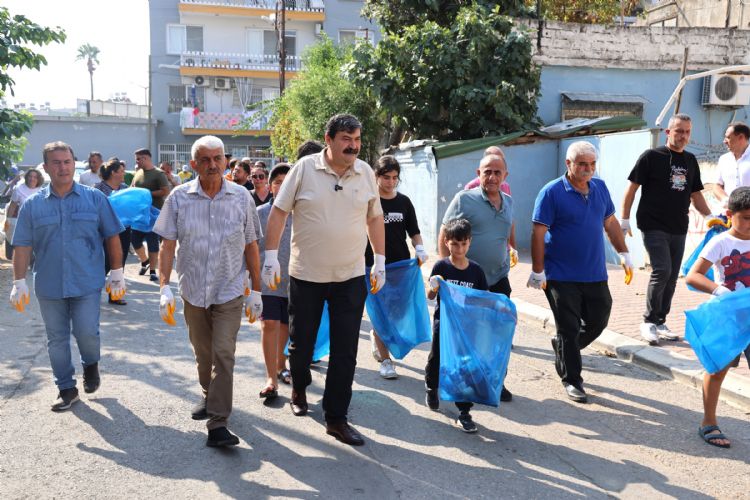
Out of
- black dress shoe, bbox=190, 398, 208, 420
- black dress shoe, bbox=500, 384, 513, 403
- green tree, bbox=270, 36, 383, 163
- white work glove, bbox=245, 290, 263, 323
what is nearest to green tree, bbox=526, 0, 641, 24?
green tree, bbox=270, 36, 383, 163

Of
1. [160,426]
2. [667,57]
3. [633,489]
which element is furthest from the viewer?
[667,57]

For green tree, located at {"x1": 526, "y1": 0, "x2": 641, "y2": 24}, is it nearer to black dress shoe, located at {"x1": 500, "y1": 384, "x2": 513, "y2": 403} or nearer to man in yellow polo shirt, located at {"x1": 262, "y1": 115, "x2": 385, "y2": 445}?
black dress shoe, located at {"x1": 500, "y1": 384, "x2": 513, "y2": 403}

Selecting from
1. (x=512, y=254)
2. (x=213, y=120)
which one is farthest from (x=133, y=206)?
(x=213, y=120)

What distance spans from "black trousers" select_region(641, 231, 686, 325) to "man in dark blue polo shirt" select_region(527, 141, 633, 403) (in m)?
1.71

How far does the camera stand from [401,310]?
5.83m

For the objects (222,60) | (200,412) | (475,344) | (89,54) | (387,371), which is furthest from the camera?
(89,54)

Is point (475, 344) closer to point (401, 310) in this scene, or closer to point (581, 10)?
point (401, 310)

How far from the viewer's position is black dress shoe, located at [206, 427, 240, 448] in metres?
4.18

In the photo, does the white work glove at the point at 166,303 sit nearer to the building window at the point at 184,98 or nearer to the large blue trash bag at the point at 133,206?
the large blue trash bag at the point at 133,206

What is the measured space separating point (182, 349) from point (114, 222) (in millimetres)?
1884

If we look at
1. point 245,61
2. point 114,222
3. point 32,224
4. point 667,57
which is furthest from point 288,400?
point 245,61

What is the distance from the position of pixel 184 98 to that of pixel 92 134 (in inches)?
217

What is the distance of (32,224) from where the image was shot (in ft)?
15.9

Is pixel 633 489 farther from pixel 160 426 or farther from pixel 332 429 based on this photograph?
pixel 160 426
